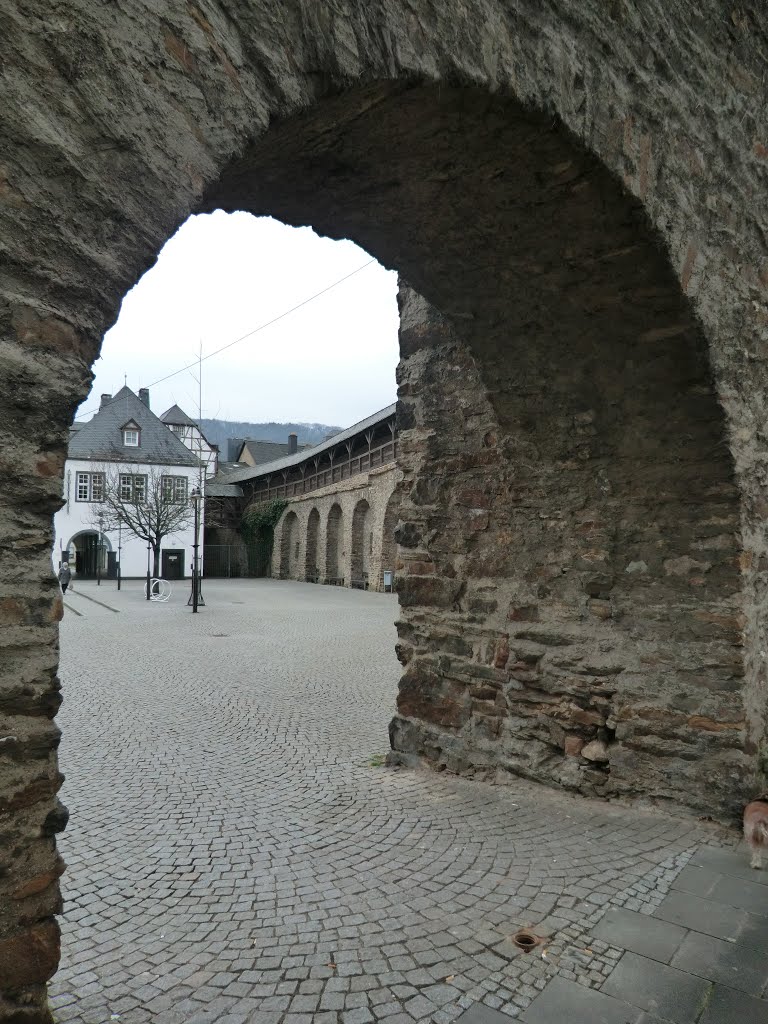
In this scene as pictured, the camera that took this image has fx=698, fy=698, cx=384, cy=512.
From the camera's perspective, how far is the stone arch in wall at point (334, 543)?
98.0ft

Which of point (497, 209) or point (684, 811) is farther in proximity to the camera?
point (684, 811)

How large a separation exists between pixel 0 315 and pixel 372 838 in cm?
291

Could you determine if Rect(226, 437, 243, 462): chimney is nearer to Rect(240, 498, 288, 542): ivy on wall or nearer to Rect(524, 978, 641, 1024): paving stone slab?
Rect(240, 498, 288, 542): ivy on wall

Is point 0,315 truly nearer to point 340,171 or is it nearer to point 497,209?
point 340,171

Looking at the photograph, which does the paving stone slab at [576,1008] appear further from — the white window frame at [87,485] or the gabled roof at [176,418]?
the gabled roof at [176,418]

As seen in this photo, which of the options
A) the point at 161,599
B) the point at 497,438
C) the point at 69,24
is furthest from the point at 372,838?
the point at 161,599

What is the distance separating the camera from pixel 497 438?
4.34 meters

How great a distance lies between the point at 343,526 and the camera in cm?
2892

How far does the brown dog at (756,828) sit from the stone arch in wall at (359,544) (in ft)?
77.6

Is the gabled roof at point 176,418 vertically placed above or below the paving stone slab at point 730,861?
above

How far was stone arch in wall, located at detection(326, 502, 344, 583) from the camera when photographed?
98.0 ft

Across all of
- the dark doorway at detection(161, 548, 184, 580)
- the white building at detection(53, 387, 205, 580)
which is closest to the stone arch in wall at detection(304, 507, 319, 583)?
the white building at detection(53, 387, 205, 580)

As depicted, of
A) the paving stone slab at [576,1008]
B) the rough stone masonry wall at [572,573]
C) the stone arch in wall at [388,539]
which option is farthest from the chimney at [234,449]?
the paving stone slab at [576,1008]

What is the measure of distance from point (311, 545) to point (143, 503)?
9.76m
